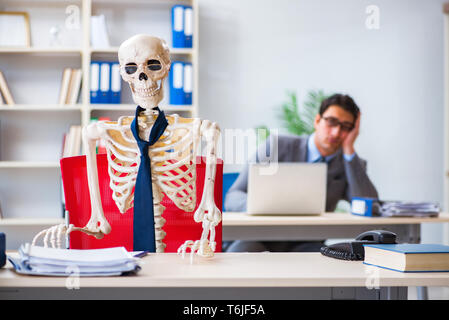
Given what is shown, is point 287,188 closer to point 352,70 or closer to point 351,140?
point 351,140

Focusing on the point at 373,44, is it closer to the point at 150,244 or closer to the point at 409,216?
the point at 409,216

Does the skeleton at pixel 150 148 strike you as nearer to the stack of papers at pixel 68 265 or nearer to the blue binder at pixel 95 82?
the stack of papers at pixel 68 265

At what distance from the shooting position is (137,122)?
1.61 m

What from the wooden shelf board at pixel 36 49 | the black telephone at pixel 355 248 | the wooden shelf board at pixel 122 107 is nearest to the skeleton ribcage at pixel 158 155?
the black telephone at pixel 355 248

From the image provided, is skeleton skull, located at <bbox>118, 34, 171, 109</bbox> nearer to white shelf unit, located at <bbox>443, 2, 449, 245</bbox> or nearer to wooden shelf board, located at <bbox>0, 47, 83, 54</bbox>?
wooden shelf board, located at <bbox>0, 47, 83, 54</bbox>

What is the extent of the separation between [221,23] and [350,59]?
1100 millimetres

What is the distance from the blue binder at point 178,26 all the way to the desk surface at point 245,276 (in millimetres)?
2870

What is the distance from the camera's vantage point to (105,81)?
3877mm

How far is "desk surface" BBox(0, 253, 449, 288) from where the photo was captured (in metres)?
1.10

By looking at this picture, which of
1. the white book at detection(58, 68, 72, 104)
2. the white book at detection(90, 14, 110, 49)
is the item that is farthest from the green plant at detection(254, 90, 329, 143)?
the white book at detection(58, 68, 72, 104)

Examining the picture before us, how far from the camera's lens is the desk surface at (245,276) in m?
1.10

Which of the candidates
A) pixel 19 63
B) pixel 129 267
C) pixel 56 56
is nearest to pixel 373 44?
pixel 56 56

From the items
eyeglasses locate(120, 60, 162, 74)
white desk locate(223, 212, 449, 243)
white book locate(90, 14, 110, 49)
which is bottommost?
white desk locate(223, 212, 449, 243)

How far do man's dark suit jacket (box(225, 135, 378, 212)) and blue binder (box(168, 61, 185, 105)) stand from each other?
2.30 ft
